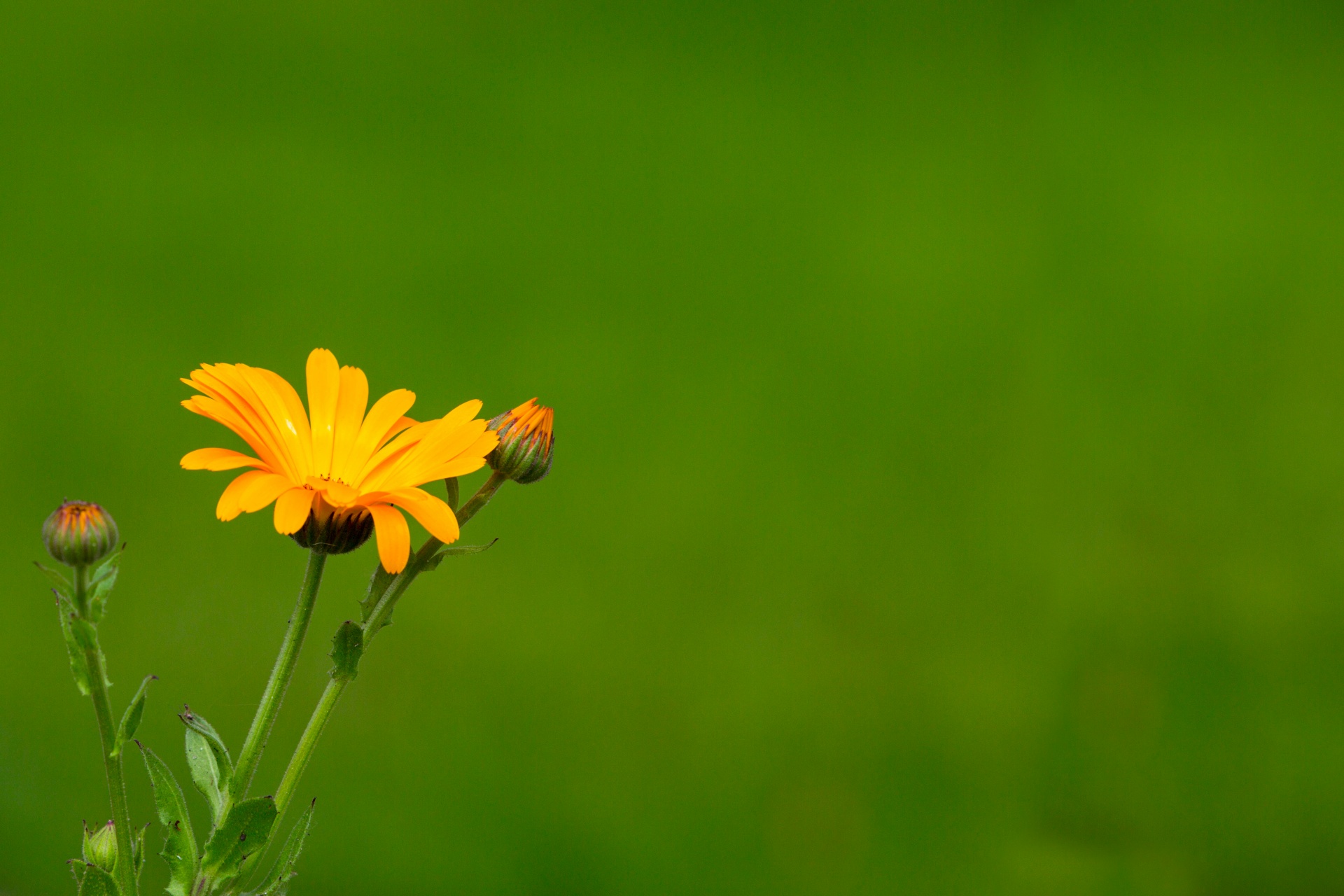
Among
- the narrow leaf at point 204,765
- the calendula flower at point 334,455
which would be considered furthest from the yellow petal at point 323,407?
the narrow leaf at point 204,765

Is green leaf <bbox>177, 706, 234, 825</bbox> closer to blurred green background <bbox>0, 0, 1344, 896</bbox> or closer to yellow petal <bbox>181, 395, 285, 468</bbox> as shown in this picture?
yellow petal <bbox>181, 395, 285, 468</bbox>

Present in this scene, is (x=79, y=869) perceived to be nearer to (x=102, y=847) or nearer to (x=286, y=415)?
(x=102, y=847)

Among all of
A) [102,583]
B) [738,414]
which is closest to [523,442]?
[102,583]

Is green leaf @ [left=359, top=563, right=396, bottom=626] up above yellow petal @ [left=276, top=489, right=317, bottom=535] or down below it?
below

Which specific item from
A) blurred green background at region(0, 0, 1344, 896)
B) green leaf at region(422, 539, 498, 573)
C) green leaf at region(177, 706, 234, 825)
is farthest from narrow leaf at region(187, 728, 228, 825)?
blurred green background at region(0, 0, 1344, 896)

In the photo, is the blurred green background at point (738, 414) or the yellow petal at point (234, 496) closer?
the yellow petal at point (234, 496)

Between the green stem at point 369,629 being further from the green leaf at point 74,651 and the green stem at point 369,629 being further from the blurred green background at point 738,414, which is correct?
the blurred green background at point 738,414

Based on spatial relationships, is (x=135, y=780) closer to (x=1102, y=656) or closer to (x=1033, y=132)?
(x=1102, y=656)
